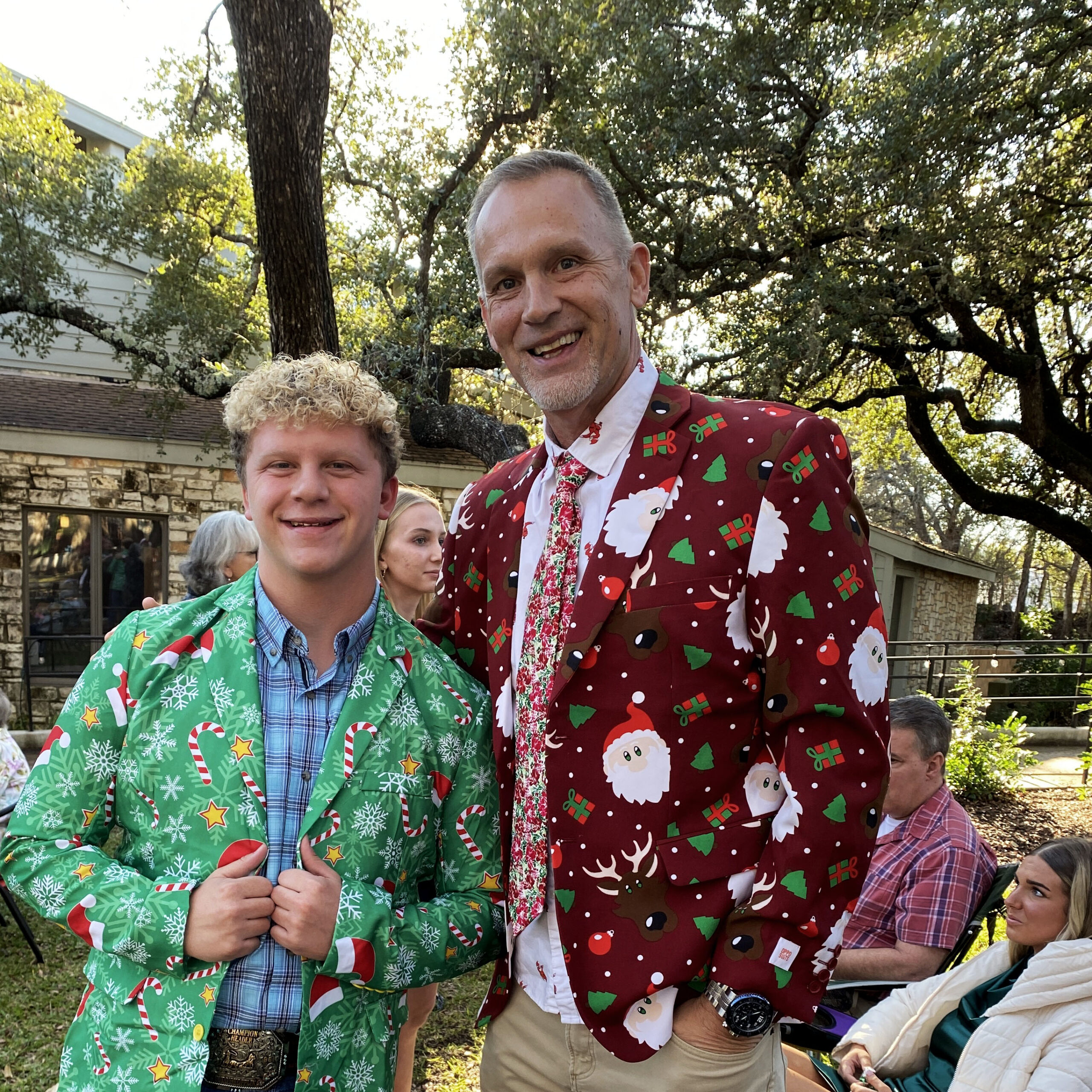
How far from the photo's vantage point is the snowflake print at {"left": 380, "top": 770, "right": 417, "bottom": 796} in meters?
1.70

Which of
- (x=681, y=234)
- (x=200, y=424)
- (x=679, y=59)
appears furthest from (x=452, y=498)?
(x=679, y=59)

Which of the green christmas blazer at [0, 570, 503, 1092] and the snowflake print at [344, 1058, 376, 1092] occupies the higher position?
the green christmas blazer at [0, 570, 503, 1092]

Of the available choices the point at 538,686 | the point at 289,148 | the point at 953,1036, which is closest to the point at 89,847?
the point at 538,686

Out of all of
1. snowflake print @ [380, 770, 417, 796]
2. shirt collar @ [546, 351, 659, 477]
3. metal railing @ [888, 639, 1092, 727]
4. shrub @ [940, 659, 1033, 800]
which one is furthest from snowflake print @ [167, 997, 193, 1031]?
metal railing @ [888, 639, 1092, 727]

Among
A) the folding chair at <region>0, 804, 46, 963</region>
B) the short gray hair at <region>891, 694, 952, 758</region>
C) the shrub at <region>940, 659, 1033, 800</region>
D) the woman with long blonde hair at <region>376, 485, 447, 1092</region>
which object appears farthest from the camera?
the shrub at <region>940, 659, 1033, 800</region>

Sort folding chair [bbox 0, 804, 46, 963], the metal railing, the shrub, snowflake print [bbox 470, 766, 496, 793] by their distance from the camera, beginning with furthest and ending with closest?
1. the metal railing
2. the shrub
3. folding chair [bbox 0, 804, 46, 963]
4. snowflake print [bbox 470, 766, 496, 793]

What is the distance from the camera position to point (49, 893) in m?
1.58

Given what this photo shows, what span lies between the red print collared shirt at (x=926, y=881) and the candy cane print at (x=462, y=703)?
2.17 m

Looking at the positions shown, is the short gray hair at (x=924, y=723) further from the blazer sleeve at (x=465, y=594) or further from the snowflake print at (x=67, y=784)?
the snowflake print at (x=67, y=784)

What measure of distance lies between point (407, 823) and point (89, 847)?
553 millimetres

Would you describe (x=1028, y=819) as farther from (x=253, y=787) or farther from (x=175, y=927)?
(x=175, y=927)

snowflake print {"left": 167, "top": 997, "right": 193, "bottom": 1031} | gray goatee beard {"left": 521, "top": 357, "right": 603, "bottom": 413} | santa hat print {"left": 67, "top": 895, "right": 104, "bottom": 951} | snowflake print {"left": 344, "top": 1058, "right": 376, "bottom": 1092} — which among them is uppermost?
gray goatee beard {"left": 521, "top": 357, "right": 603, "bottom": 413}

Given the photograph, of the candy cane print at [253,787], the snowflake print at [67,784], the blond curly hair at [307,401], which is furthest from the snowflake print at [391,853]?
the blond curly hair at [307,401]

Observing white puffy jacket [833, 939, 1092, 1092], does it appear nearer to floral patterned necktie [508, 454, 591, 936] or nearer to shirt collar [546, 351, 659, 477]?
floral patterned necktie [508, 454, 591, 936]
